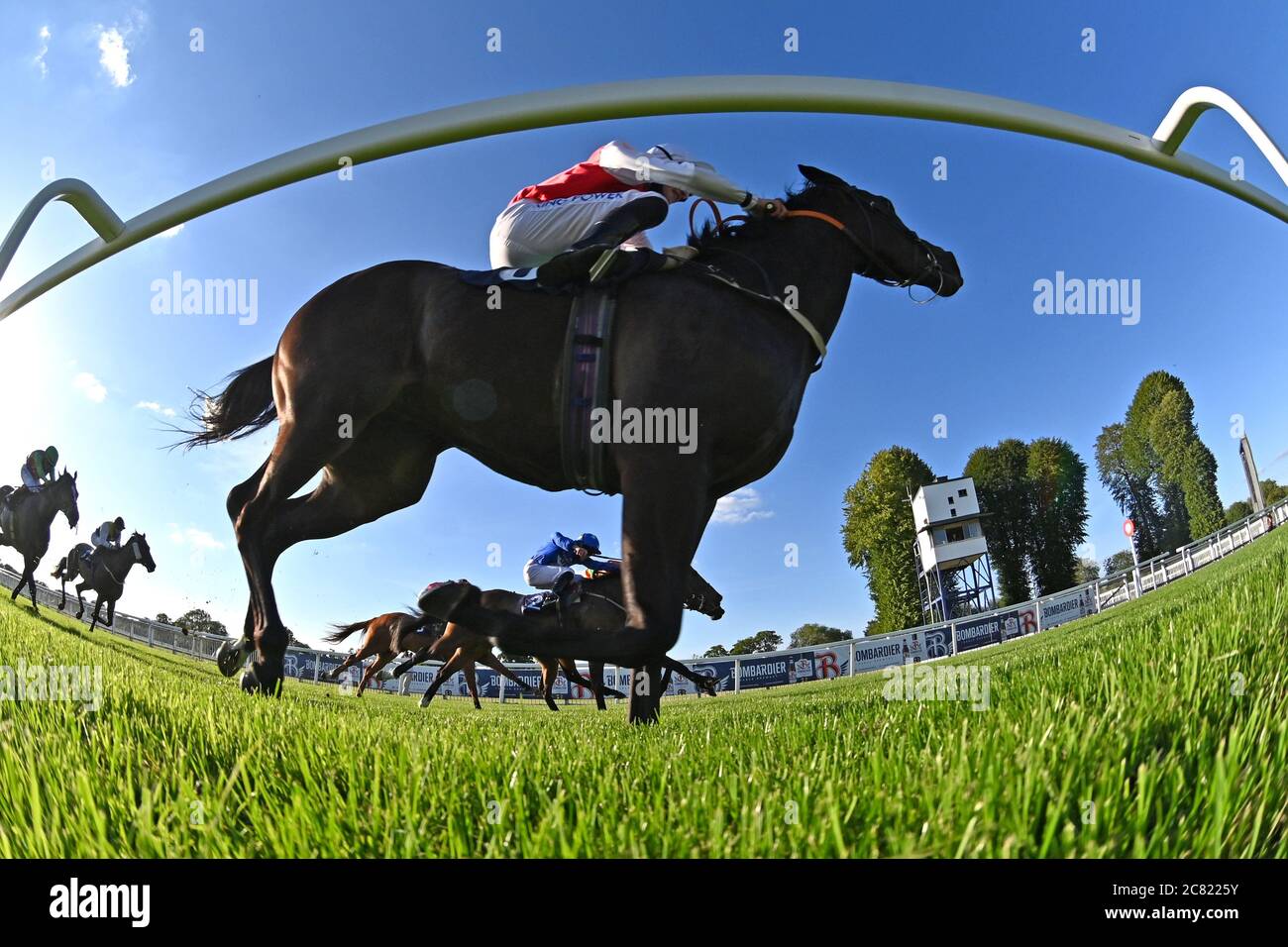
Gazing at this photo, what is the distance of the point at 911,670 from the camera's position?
2.30 metres

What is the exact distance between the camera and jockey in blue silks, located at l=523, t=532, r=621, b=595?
157 inches

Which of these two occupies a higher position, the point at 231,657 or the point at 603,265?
the point at 603,265

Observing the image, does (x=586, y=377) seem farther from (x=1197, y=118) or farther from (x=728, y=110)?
(x=1197, y=118)

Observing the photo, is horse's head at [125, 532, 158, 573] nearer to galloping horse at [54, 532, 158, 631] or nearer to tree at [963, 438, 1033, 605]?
galloping horse at [54, 532, 158, 631]

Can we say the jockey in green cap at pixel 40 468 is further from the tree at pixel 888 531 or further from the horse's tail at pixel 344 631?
the tree at pixel 888 531

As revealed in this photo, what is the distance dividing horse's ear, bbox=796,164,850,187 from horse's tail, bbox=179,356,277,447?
297 cm

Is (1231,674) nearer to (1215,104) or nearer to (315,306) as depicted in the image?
(1215,104)

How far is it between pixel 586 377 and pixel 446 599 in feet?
3.07

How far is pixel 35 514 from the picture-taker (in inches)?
442

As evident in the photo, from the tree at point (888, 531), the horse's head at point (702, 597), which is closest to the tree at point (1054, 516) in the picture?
the tree at point (888, 531)

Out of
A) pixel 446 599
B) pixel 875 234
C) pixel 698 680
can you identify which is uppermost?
pixel 875 234

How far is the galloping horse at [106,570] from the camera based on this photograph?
11469 millimetres

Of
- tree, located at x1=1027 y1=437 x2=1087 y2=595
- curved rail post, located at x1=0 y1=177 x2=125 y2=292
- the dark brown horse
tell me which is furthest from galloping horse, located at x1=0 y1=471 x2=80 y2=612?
tree, located at x1=1027 y1=437 x2=1087 y2=595
